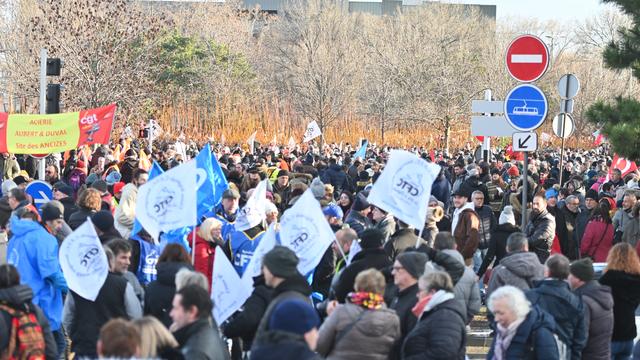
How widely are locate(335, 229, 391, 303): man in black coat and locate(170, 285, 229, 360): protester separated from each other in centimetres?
213

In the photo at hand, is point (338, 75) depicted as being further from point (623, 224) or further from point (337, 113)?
point (623, 224)

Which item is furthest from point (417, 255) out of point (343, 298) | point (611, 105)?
point (611, 105)

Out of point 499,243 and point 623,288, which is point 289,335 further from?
point 499,243

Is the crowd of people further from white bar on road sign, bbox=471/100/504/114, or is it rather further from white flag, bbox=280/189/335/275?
white bar on road sign, bbox=471/100/504/114

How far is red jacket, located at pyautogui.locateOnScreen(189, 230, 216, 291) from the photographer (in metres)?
10.4

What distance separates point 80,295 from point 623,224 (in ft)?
28.5

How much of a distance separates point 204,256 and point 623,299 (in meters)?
3.79

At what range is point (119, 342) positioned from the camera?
5.20 meters

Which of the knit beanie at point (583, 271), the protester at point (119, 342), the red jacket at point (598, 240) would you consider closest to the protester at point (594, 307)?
the knit beanie at point (583, 271)

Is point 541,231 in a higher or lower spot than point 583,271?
lower

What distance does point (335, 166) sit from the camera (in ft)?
66.3

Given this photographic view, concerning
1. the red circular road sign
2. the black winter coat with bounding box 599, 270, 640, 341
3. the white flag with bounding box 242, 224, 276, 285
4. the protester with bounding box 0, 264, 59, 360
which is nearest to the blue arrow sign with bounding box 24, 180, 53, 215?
the red circular road sign

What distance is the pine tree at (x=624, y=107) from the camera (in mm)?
13453

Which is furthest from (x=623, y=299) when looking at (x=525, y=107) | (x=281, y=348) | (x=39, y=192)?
(x=39, y=192)
